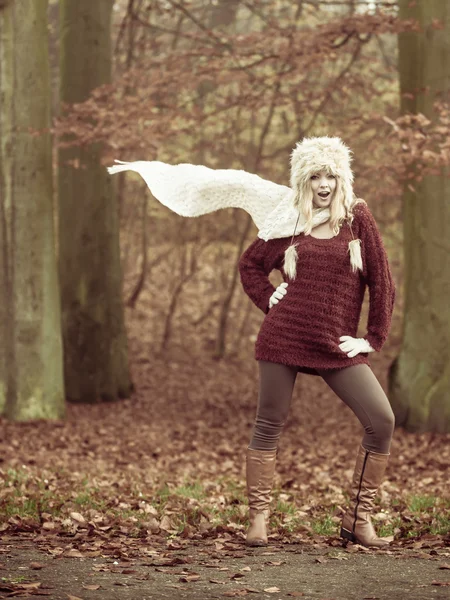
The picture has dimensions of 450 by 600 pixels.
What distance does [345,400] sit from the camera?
17.8ft

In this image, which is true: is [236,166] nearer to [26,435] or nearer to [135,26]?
[135,26]

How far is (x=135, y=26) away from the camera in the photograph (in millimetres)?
15820

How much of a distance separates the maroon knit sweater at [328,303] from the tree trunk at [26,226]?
6570 mm

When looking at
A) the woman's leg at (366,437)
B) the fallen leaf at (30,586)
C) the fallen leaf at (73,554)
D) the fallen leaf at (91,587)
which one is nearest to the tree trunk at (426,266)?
the woman's leg at (366,437)

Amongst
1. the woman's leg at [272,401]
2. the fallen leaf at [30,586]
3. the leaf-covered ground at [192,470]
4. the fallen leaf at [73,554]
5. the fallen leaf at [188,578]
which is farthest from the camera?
the leaf-covered ground at [192,470]

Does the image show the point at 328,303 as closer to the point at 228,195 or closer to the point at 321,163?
the point at 321,163

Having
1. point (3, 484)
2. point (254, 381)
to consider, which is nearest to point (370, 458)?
point (3, 484)

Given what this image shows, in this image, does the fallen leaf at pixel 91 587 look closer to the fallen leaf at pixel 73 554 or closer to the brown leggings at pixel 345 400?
the fallen leaf at pixel 73 554

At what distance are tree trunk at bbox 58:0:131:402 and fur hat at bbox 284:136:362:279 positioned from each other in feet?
27.3

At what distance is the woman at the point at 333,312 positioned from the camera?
5.36 m

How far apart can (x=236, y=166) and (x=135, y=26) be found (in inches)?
163

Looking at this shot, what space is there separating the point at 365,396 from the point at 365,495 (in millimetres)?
617

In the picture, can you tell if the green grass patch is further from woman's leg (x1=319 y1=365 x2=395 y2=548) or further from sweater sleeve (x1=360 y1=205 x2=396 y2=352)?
sweater sleeve (x1=360 y1=205 x2=396 y2=352)

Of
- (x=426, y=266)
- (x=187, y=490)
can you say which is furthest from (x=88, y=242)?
(x=187, y=490)
